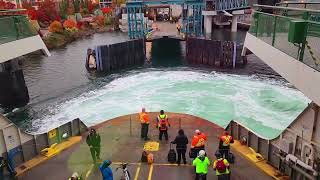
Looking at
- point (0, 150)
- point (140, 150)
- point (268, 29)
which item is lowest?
point (140, 150)

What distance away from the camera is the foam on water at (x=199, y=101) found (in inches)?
880

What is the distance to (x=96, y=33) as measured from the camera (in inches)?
3007

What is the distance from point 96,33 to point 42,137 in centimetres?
6611

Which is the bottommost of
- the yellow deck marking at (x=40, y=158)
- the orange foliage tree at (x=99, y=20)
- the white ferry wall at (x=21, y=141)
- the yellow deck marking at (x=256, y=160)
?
the yellow deck marking at (x=40, y=158)

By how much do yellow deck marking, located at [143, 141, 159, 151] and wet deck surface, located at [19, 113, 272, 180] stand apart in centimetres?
20

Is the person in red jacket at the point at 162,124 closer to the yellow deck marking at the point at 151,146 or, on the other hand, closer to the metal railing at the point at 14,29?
the yellow deck marking at the point at 151,146

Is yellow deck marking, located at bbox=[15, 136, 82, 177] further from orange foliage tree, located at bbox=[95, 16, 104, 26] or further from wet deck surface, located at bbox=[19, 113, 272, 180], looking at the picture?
orange foliage tree, located at bbox=[95, 16, 104, 26]

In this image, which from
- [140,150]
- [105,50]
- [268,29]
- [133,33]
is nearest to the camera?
[268,29]

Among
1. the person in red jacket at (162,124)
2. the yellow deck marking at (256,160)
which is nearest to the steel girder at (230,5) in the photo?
the yellow deck marking at (256,160)

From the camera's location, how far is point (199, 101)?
83.3 feet

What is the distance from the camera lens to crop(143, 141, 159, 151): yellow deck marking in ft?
43.3

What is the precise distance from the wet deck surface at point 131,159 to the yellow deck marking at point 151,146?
20 centimetres

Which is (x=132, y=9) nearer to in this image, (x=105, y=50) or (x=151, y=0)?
(x=151, y=0)

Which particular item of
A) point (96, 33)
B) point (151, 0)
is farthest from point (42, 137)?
→ point (96, 33)
